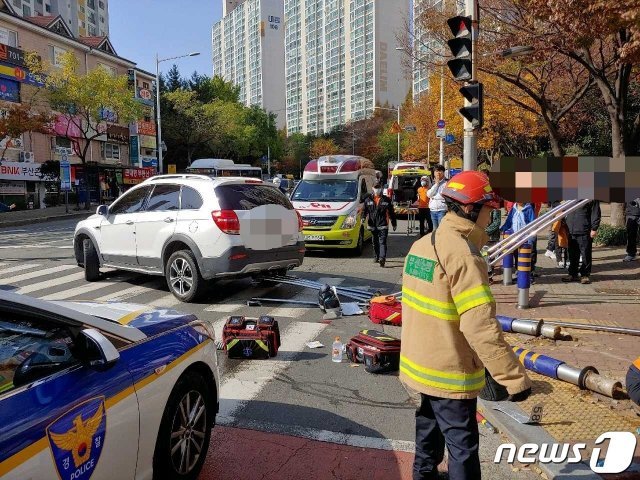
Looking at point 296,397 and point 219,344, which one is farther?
point 219,344

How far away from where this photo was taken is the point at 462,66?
8547mm

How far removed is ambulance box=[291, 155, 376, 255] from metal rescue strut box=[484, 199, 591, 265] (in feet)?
17.1

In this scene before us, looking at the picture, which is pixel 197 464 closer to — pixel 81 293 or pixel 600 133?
pixel 81 293

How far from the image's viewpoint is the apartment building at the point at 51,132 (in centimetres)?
3269

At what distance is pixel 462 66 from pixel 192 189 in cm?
461

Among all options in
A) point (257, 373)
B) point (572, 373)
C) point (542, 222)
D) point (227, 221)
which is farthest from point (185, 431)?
point (542, 222)

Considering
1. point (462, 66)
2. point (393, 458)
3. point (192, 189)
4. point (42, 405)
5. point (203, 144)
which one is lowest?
point (393, 458)

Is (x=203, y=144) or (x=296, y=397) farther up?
(x=203, y=144)

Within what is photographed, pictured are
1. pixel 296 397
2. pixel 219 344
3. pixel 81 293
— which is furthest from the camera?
pixel 81 293

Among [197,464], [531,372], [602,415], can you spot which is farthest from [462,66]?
[197,464]

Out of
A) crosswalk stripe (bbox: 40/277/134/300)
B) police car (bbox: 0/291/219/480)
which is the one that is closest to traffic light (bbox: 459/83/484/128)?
police car (bbox: 0/291/219/480)

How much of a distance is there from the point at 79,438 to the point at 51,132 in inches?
1442

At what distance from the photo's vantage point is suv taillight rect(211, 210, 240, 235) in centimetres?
791

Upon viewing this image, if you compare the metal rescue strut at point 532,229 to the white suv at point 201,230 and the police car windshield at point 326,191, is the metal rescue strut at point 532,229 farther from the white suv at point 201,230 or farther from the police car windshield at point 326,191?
the police car windshield at point 326,191
